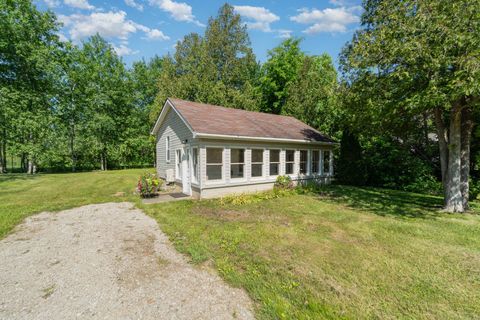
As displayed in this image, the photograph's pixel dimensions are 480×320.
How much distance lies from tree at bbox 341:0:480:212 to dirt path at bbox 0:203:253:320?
7.76 metres

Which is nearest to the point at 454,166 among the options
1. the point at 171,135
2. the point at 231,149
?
the point at 231,149

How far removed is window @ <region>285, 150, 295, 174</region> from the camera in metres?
12.2

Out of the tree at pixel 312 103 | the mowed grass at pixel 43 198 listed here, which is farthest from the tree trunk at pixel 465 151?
the mowed grass at pixel 43 198

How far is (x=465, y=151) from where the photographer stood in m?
8.09

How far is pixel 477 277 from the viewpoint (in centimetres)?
371

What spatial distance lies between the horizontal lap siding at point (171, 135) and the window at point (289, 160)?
5545 millimetres

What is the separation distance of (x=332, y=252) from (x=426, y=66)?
6.16 m

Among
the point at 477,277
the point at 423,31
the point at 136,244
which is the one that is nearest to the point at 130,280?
the point at 136,244

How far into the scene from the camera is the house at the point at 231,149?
9.32 metres

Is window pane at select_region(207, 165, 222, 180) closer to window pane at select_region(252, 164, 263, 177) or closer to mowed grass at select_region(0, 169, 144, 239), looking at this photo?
window pane at select_region(252, 164, 263, 177)

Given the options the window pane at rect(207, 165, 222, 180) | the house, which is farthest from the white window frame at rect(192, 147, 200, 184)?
the window pane at rect(207, 165, 222, 180)

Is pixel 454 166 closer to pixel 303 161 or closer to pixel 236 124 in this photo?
pixel 303 161

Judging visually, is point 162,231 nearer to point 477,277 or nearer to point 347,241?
point 347,241

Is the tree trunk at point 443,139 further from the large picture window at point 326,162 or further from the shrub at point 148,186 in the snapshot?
the shrub at point 148,186
